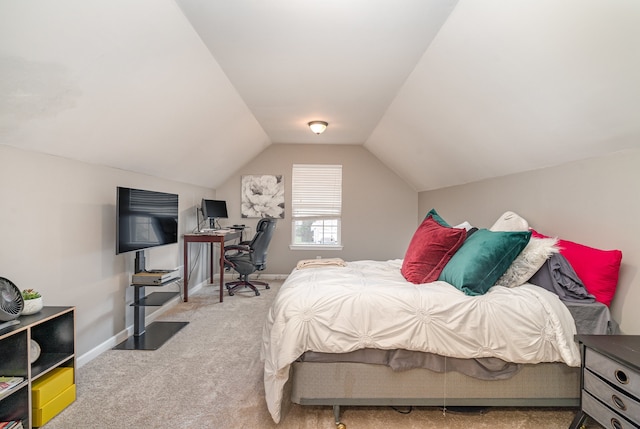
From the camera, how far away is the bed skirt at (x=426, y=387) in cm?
178

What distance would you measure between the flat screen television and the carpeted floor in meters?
0.91

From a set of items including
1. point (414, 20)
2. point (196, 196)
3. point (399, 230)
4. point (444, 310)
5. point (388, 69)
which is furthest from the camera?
point (399, 230)

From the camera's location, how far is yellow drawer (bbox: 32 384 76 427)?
67.9 inches

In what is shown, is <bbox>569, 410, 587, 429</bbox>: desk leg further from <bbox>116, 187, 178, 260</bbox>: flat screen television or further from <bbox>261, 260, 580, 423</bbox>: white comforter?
<bbox>116, 187, 178, 260</bbox>: flat screen television

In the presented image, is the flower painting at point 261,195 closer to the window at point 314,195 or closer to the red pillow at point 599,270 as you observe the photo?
the window at point 314,195

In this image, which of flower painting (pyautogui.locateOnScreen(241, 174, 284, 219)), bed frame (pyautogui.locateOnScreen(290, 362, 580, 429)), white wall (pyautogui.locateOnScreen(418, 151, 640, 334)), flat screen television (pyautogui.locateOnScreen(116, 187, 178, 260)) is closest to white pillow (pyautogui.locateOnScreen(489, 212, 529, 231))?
white wall (pyautogui.locateOnScreen(418, 151, 640, 334))

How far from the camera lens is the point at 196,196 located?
15.4 ft

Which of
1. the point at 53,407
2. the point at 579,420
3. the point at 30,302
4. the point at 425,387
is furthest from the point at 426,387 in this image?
the point at 30,302

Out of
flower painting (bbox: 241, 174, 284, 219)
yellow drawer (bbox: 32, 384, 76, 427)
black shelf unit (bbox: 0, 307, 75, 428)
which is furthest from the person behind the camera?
flower painting (bbox: 241, 174, 284, 219)

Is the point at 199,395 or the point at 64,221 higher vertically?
the point at 64,221

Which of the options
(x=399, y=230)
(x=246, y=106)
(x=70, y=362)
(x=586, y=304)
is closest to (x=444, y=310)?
(x=586, y=304)

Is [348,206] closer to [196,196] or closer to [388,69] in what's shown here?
[196,196]

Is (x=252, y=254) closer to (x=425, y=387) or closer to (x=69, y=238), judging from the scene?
(x=69, y=238)

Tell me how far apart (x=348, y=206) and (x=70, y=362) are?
425 cm
